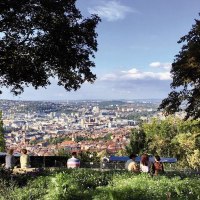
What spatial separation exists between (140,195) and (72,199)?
74.8 inches

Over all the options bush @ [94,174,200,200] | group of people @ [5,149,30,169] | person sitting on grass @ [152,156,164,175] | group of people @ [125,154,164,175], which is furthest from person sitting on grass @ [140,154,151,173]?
group of people @ [5,149,30,169]

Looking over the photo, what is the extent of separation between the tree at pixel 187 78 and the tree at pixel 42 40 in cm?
1003

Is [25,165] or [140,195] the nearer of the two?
[140,195]

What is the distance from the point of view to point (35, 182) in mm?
15703

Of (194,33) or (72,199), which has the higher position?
(194,33)

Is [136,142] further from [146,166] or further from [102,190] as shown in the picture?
[102,190]

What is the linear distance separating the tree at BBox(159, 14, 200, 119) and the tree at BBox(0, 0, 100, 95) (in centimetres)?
1003

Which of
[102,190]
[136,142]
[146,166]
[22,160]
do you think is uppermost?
[102,190]

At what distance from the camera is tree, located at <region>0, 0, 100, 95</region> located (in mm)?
21484

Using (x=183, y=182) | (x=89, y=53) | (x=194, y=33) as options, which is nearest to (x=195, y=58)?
(x=194, y=33)

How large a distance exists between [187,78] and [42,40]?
1335 cm

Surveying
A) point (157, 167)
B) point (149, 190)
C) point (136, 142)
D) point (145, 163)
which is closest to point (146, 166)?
point (145, 163)

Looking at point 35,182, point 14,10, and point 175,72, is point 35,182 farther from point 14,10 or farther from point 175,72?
point 175,72

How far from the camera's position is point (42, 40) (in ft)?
72.2
